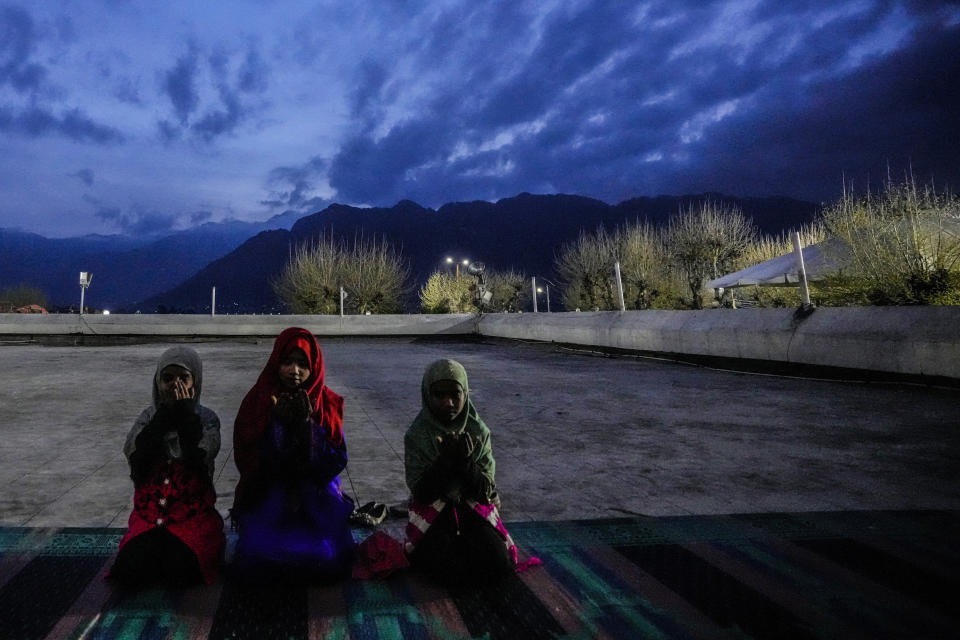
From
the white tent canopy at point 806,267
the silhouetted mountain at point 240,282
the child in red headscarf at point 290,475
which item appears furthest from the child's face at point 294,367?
the silhouetted mountain at point 240,282

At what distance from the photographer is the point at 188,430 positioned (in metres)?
2.06

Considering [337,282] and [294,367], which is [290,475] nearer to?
[294,367]

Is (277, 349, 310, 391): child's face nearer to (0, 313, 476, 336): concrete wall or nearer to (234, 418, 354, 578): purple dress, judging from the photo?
(234, 418, 354, 578): purple dress

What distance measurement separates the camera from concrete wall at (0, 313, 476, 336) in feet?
67.7

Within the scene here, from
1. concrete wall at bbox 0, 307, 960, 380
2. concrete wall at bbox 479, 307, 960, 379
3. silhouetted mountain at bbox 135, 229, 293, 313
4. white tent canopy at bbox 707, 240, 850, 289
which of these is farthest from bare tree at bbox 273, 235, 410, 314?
silhouetted mountain at bbox 135, 229, 293, 313

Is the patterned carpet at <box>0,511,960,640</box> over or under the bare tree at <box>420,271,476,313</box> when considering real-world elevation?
under

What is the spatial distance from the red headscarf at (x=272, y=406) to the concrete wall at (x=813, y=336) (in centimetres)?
730

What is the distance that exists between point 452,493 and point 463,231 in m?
161

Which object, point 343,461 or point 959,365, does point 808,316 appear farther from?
point 343,461

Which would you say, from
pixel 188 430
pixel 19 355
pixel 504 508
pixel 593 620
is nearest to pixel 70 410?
pixel 188 430

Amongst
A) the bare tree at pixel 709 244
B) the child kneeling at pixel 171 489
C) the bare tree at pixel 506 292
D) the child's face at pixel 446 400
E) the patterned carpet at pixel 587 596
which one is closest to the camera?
the patterned carpet at pixel 587 596

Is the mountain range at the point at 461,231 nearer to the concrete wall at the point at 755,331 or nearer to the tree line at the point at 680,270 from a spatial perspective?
the tree line at the point at 680,270

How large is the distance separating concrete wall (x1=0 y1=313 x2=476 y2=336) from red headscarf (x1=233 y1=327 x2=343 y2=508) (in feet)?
68.9

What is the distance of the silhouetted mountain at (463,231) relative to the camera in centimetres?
15062
